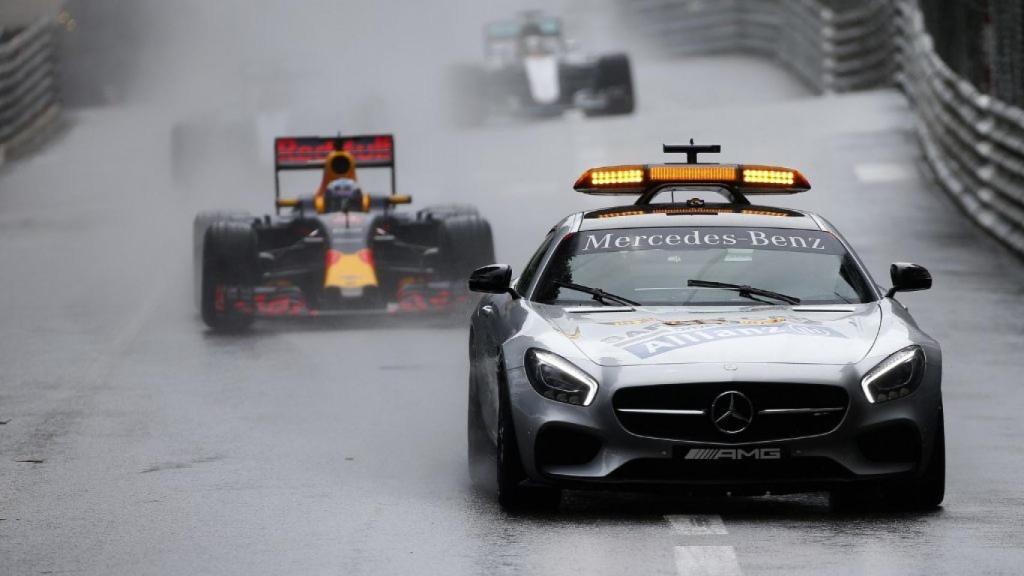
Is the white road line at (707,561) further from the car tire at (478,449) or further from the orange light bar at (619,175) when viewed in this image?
the orange light bar at (619,175)

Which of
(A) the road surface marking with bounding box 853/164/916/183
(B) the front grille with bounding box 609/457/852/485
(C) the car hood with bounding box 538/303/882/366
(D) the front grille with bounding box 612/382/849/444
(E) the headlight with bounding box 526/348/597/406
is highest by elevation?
(C) the car hood with bounding box 538/303/882/366

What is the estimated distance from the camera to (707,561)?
7.80m

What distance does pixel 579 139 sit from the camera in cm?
3262

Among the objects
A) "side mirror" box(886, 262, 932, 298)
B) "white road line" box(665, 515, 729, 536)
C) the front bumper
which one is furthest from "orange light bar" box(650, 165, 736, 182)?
"white road line" box(665, 515, 729, 536)

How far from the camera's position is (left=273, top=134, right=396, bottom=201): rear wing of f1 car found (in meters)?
19.7

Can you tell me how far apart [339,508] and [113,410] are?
4.04 metres

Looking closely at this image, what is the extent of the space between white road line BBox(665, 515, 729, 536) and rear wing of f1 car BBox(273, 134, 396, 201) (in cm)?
1115

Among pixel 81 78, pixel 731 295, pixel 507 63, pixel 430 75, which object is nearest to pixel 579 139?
pixel 507 63

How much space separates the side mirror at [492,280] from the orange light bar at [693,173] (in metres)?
0.90

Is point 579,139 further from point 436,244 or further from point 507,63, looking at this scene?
point 436,244

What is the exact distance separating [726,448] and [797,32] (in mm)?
39969

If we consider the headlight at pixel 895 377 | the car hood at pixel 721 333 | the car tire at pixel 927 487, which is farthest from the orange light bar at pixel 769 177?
the car tire at pixel 927 487

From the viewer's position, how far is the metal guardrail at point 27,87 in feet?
128

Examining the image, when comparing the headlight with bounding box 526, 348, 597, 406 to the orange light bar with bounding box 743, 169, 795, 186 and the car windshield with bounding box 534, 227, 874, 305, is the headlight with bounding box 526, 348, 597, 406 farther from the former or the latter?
the orange light bar with bounding box 743, 169, 795, 186
